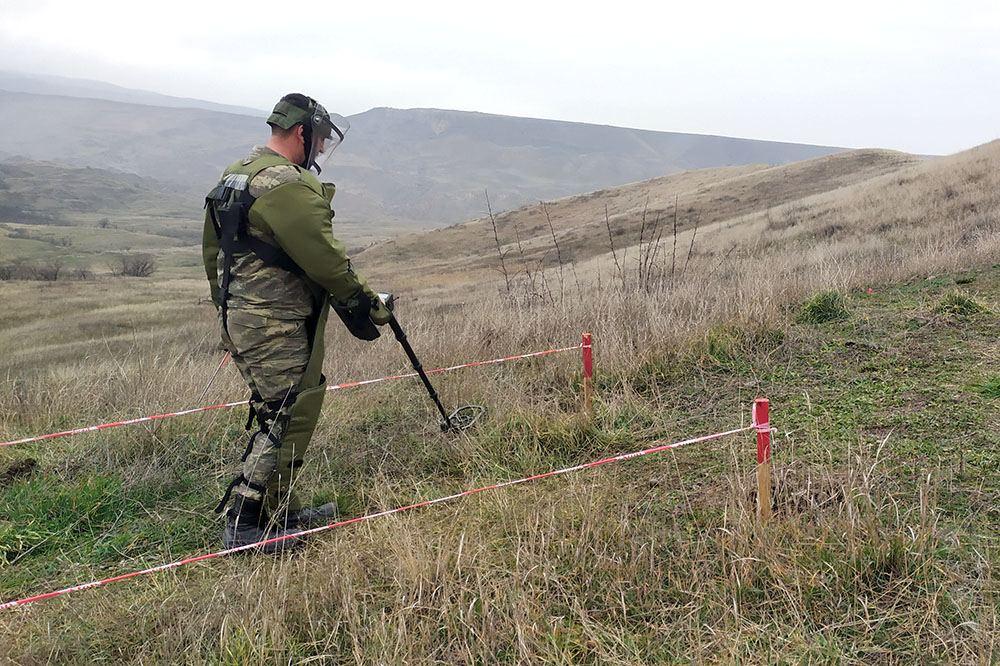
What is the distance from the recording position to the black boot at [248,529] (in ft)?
10.3

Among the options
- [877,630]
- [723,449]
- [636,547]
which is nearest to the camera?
[877,630]

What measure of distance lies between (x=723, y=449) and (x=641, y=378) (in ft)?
4.26

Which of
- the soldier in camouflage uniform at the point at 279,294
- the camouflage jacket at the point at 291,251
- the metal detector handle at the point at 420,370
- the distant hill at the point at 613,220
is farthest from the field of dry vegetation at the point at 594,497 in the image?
the distant hill at the point at 613,220

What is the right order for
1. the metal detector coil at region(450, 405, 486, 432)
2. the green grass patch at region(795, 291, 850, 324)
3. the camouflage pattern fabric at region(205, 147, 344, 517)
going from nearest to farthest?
the camouflage pattern fabric at region(205, 147, 344, 517) < the metal detector coil at region(450, 405, 486, 432) < the green grass patch at region(795, 291, 850, 324)

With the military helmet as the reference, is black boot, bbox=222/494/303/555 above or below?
below

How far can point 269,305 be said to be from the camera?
311 centimetres

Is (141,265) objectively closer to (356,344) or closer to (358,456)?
(356,344)

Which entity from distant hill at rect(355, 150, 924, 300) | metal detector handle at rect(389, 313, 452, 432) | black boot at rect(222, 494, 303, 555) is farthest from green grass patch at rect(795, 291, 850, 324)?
distant hill at rect(355, 150, 924, 300)

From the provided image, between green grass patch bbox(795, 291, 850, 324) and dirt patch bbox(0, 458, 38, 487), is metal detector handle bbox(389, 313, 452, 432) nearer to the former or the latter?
dirt patch bbox(0, 458, 38, 487)

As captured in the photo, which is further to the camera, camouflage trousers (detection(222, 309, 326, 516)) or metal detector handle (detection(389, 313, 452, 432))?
metal detector handle (detection(389, 313, 452, 432))

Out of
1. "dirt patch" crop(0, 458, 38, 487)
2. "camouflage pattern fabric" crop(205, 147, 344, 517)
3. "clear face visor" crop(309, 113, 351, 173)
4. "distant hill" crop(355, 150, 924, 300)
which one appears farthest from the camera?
"distant hill" crop(355, 150, 924, 300)

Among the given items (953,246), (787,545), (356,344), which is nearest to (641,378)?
(787,545)

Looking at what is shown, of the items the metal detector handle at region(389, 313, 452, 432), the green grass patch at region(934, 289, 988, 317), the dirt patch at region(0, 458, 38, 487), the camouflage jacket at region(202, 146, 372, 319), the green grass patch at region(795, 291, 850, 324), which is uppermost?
the camouflage jacket at region(202, 146, 372, 319)

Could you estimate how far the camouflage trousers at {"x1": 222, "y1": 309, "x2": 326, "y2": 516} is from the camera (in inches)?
123
